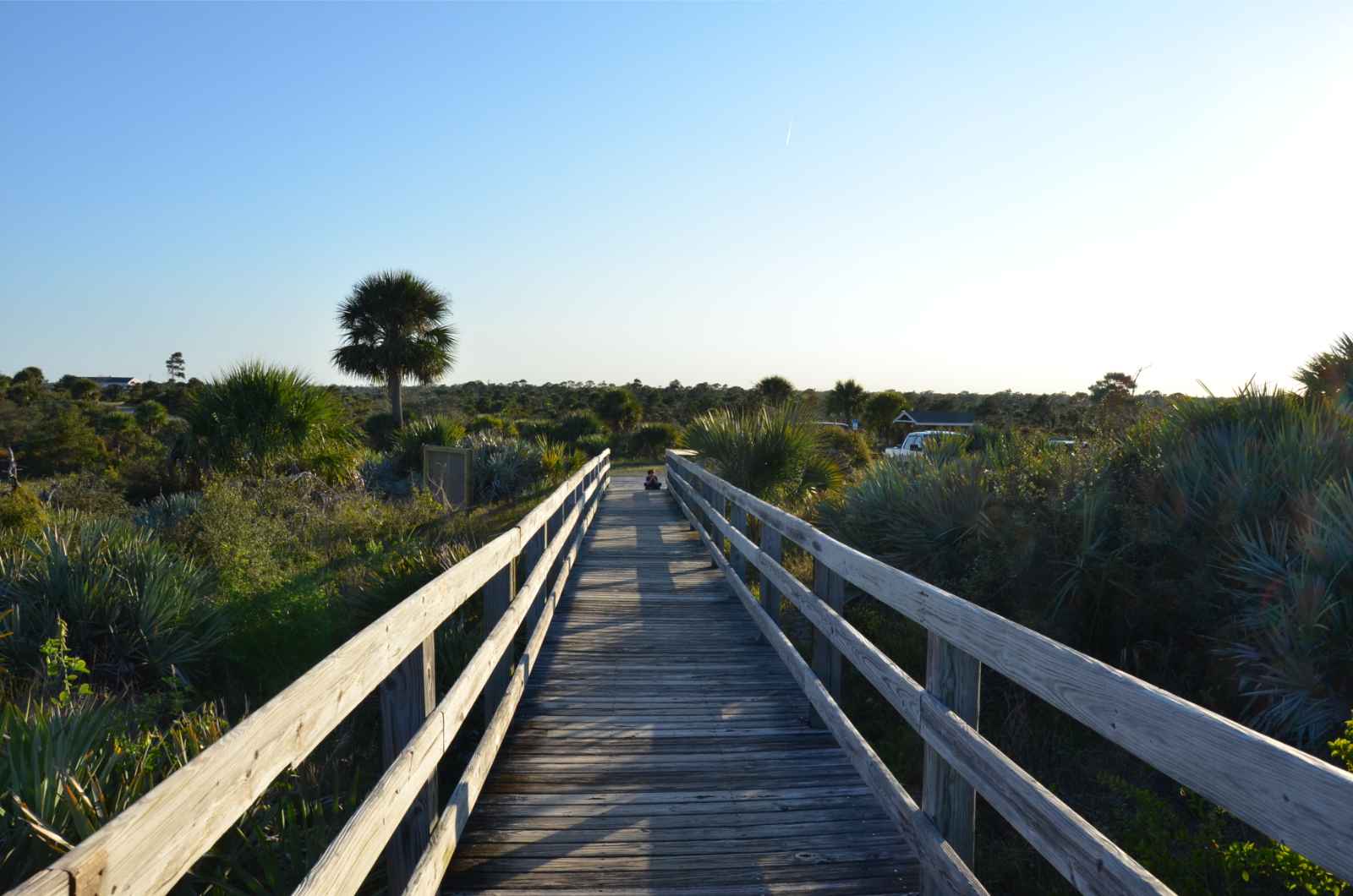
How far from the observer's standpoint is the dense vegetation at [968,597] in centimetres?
356

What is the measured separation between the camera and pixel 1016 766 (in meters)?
2.31

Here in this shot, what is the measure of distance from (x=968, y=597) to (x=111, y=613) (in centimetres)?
654

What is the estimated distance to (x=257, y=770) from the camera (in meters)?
1.72

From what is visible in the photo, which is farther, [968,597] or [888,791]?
[968,597]

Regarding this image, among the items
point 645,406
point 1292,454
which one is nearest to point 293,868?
point 1292,454

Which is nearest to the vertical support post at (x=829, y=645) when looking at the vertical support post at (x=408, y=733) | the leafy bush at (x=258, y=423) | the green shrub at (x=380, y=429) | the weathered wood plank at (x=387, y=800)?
the weathered wood plank at (x=387, y=800)

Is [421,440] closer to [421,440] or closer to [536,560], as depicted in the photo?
[421,440]

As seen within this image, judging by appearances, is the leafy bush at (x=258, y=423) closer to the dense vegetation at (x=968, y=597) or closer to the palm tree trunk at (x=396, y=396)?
the dense vegetation at (x=968, y=597)

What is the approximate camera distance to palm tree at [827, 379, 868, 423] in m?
53.8

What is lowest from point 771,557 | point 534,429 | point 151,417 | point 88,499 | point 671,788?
point 671,788

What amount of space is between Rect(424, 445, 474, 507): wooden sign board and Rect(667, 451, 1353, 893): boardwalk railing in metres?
13.1

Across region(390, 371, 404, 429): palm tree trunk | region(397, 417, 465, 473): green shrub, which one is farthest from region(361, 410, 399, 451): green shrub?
region(397, 417, 465, 473): green shrub

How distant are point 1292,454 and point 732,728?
3.85 meters

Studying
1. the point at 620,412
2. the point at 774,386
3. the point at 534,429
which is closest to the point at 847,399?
the point at 774,386
